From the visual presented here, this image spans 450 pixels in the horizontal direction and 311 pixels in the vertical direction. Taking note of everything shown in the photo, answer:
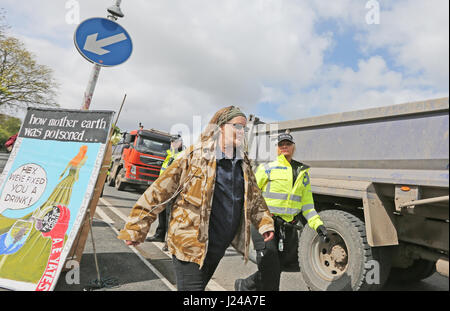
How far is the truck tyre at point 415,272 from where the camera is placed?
3744 mm

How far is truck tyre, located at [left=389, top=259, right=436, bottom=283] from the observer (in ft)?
12.3

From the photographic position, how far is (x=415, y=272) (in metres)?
3.81

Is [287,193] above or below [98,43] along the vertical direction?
below

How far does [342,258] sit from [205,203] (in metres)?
2.30

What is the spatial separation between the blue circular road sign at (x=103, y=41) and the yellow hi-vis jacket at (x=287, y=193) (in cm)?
245

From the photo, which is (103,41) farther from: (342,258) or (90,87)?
(342,258)

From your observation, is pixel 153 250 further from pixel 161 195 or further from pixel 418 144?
pixel 418 144

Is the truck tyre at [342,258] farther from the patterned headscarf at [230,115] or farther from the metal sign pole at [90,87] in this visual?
the metal sign pole at [90,87]

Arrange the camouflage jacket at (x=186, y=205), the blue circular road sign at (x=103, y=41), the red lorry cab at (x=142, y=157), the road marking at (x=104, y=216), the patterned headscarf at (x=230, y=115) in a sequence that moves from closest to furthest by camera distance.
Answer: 1. the camouflage jacket at (x=186, y=205)
2. the patterned headscarf at (x=230, y=115)
3. the blue circular road sign at (x=103, y=41)
4. the road marking at (x=104, y=216)
5. the red lorry cab at (x=142, y=157)

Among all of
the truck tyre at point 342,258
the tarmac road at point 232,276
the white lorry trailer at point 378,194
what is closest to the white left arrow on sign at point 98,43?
the tarmac road at point 232,276

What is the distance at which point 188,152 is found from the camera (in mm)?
1900

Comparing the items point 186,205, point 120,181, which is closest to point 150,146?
point 120,181

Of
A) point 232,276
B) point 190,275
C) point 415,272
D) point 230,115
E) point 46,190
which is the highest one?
point 230,115
